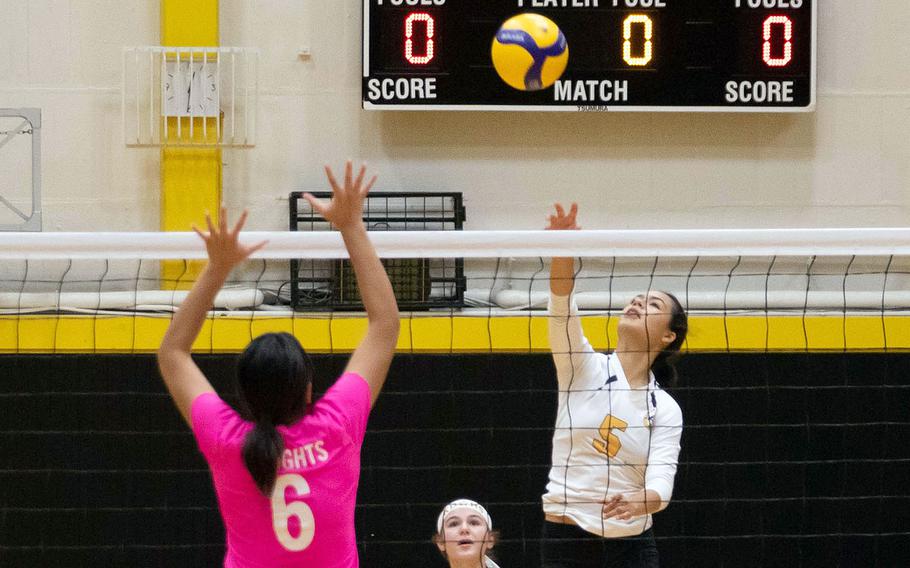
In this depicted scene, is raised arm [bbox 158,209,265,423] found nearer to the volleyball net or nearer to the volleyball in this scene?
A: the volleyball

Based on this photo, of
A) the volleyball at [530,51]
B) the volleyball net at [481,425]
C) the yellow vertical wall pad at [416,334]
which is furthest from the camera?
the yellow vertical wall pad at [416,334]

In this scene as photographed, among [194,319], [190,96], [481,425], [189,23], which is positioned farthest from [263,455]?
[189,23]

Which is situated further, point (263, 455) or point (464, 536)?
point (464, 536)

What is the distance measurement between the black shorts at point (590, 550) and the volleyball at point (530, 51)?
2.44 metres

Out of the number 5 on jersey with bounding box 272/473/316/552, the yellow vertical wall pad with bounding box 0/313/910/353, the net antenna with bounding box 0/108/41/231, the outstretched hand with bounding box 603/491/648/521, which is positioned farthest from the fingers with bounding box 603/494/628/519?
the net antenna with bounding box 0/108/41/231

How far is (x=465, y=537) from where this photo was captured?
3969 millimetres

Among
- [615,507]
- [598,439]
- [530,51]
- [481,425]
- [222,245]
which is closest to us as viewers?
[222,245]

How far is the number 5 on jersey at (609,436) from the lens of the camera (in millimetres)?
3451

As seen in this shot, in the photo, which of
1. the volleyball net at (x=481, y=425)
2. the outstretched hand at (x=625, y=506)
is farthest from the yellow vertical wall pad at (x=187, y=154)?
the outstretched hand at (x=625, y=506)

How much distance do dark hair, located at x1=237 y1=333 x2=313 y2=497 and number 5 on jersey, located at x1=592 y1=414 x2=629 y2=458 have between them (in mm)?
1653

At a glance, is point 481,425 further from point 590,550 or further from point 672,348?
point 590,550

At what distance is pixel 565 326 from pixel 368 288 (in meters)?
1.37

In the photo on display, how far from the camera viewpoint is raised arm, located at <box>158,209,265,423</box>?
80.0 inches

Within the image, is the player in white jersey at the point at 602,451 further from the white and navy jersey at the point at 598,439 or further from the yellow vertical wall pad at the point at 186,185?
the yellow vertical wall pad at the point at 186,185
